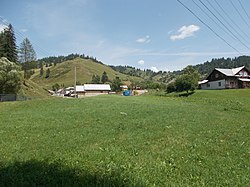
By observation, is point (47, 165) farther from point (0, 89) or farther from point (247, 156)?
point (0, 89)

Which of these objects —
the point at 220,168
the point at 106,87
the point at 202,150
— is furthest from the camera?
the point at 106,87

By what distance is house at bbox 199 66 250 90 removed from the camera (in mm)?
90312

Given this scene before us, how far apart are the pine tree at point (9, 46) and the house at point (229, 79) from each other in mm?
68800

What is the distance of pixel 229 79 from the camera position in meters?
90.3

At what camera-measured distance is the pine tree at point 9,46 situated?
7979 centimetres

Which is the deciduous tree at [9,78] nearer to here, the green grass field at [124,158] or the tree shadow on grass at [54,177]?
the green grass field at [124,158]

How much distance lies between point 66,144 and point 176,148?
191 inches

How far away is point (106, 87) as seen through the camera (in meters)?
155

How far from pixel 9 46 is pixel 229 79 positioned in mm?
72346

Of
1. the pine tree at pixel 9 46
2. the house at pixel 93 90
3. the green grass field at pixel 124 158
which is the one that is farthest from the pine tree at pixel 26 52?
the green grass field at pixel 124 158

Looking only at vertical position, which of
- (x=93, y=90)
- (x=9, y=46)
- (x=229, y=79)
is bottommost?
(x=93, y=90)

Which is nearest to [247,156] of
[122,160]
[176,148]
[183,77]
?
[176,148]

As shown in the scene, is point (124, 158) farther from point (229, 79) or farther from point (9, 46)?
point (229, 79)

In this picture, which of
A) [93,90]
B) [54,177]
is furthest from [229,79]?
[54,177]
